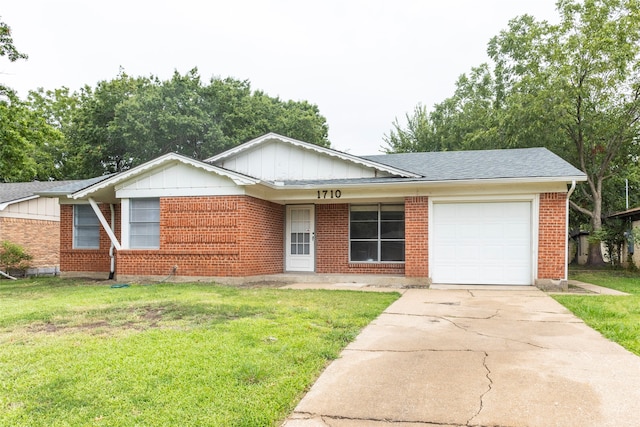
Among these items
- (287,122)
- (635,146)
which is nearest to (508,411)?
(635,146)

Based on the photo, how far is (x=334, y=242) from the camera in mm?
14039

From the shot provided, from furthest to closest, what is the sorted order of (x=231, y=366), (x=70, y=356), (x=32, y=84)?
(x=32, y=84), (x=70, y=356), (x=231, y=366)

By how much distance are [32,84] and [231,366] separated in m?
42.0

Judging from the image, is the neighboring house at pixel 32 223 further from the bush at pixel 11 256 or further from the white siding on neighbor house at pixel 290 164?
the white siding on neighbor house at pixel 290 164

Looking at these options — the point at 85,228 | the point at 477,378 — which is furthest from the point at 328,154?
the point at 477,378

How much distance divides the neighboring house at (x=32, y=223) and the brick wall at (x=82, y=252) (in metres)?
4.86

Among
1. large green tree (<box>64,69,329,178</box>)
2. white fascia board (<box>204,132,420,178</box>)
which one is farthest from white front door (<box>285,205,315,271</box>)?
large green tree (<box>64,69,329,178</box>)

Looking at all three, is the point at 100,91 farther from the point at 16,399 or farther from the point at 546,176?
the point at 16,399

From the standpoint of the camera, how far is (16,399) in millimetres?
3570

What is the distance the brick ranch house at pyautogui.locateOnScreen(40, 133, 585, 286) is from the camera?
455 inches

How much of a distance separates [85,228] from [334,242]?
8443mm

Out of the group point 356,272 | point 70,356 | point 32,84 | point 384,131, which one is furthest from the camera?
point 32,84

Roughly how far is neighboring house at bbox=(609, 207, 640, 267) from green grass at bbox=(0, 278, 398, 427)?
1347cm

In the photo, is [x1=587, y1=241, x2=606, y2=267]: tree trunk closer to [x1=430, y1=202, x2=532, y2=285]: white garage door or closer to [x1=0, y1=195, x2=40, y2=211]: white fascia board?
[x1=430, y1=202, x2=532, y2=285]: white garage door
